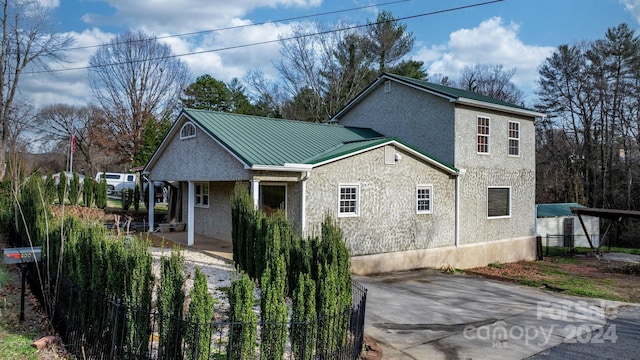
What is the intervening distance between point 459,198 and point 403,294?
21.6 ft

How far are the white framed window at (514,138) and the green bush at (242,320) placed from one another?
16.5m

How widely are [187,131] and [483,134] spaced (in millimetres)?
11546

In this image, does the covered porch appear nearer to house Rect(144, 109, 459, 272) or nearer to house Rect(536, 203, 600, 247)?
house Rect(144, 109, 459, 272)

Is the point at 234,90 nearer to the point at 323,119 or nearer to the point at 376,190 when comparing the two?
the point at 323,119

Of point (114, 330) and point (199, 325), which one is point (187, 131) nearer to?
point (114, 330)

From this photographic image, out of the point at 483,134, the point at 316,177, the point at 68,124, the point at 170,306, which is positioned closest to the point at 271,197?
the point at 316,177

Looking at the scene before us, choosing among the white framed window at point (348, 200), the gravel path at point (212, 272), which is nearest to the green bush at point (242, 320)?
the gravel path at point (212, 272)

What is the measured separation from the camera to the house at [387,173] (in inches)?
492

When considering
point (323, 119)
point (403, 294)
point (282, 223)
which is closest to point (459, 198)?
point (403, 294)

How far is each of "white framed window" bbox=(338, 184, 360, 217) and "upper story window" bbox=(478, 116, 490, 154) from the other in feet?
22.2

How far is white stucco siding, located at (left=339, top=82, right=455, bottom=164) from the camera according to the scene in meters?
16.2

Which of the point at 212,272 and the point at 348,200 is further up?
the point at 348,200

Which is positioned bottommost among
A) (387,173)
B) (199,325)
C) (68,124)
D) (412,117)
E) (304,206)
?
(199,325)

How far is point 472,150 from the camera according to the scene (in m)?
16.6
